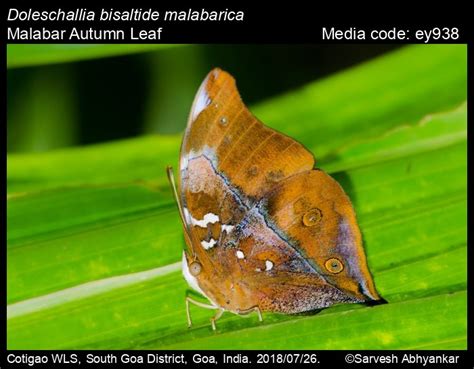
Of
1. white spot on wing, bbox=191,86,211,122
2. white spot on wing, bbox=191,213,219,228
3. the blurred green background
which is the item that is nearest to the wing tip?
white spot on wing, bbox=191,86,211,122

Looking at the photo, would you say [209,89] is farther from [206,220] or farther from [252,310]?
[252,310]

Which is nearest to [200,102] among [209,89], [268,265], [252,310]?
[209,89]

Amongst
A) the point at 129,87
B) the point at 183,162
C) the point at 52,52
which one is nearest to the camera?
the point at 183,162

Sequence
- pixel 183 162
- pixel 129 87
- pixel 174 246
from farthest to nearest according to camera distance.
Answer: pixel 129 87
pixel 174 246
pixel 183 162

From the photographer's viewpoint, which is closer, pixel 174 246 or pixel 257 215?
pixel 257 215

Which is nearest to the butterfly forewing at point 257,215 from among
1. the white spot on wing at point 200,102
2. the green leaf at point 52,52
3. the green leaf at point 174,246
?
the white spot on wing at point 200,102

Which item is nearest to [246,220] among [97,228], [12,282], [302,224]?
[302,224]
